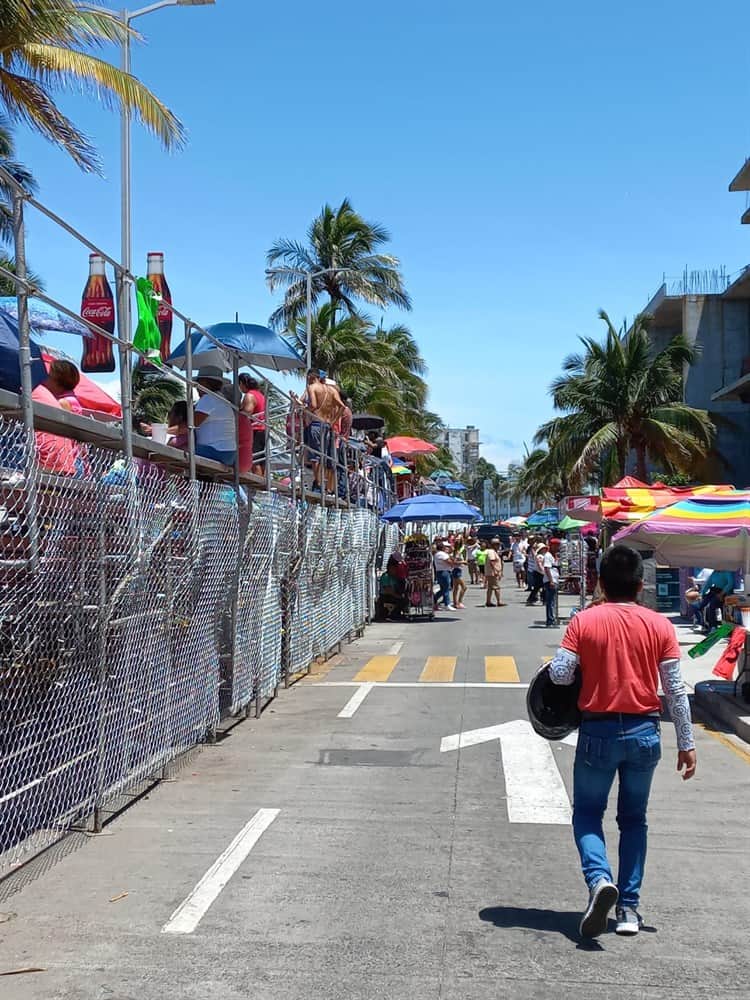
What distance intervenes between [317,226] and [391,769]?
112ft

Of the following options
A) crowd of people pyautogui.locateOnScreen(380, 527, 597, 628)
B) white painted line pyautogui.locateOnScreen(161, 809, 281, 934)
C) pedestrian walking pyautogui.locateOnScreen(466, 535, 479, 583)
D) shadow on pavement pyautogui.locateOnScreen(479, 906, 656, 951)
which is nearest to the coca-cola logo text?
white painted line pyautogui.locateOnScreen(161, 809, 281, 934)

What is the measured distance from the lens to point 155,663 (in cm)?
826

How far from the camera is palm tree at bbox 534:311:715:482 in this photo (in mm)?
39812

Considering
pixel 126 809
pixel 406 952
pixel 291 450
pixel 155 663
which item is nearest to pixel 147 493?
pixel 155 663

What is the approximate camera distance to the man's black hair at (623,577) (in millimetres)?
5371

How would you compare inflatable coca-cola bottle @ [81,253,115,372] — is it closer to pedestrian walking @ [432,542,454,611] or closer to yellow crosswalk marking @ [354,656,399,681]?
yellow crosswalk marking @ [354,656,399,681]

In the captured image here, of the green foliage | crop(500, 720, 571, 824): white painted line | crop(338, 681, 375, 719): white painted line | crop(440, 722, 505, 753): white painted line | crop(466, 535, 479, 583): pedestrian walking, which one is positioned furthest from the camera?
crop(466, 535, 479, 583): pedestrian walking

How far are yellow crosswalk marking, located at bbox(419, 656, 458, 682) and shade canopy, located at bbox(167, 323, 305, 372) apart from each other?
15.2 ft

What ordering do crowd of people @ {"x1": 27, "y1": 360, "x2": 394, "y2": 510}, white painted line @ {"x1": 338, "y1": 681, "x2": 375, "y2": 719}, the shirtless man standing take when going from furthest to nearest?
the shirtless man standing, white painted line @ {"x1": 338, "y1": 681, "x2": 375, "y2": 719}, crowd of people @ {"x1": 27, "y1": 360, "x2": 394, "y2": 510}

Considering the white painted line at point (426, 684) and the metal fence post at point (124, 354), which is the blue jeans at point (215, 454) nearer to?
the metal fence post at point (124, 354)

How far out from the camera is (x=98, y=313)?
27.3ft

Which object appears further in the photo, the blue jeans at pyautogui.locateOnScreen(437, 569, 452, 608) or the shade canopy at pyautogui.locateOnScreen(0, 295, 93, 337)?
the blue jeans at pyautogui.locateOnScreen(437, 569, 452, 608)

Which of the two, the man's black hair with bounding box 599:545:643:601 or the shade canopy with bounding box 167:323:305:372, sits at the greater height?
the shade canopy with bounding box 167:323:305:372

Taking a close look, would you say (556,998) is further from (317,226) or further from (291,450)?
(317,226)
